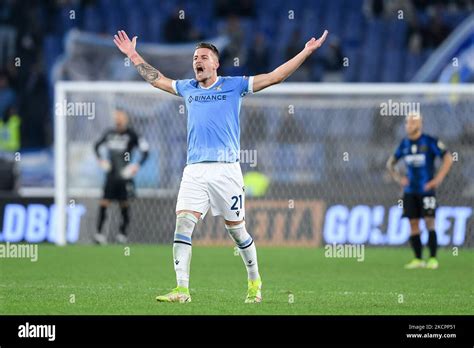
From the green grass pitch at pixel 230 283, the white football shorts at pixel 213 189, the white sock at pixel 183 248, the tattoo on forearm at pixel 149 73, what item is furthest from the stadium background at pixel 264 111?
the white sock at pixel 183 248

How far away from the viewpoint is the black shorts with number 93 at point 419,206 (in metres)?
16.3

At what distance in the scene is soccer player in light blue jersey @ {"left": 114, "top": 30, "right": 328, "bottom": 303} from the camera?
34.5 feet

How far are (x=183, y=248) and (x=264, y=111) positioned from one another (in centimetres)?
1213

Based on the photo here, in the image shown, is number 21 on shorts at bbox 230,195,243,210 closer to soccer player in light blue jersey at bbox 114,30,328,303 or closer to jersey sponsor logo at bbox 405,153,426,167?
soccer player in light blue jersey at bbox 114,30,328,303

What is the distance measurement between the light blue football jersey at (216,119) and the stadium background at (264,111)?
986 cm

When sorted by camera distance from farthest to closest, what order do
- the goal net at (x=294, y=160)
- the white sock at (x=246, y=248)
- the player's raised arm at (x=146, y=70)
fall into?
the goal net at (x=294, y=160) < the player's raised arm at (x=146, y=70) < the white sock at (x=246, y=248)

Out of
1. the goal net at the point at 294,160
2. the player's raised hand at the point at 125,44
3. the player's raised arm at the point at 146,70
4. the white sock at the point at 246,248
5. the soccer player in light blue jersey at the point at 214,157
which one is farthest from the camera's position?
the goal net at the point at 294,160

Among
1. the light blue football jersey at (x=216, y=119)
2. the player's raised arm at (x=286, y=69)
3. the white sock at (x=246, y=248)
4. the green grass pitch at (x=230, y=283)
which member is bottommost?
the green grass pitch at (x=230, y=283)

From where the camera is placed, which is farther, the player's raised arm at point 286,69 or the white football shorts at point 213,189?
the white football shorts at point 213,189

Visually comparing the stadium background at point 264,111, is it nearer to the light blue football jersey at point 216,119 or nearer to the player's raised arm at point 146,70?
the player's raised arm at point 146,70

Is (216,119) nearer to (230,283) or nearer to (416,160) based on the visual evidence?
(230,283)

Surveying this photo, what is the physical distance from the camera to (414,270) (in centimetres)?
1575

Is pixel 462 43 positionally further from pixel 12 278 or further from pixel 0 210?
pixel 12 278
